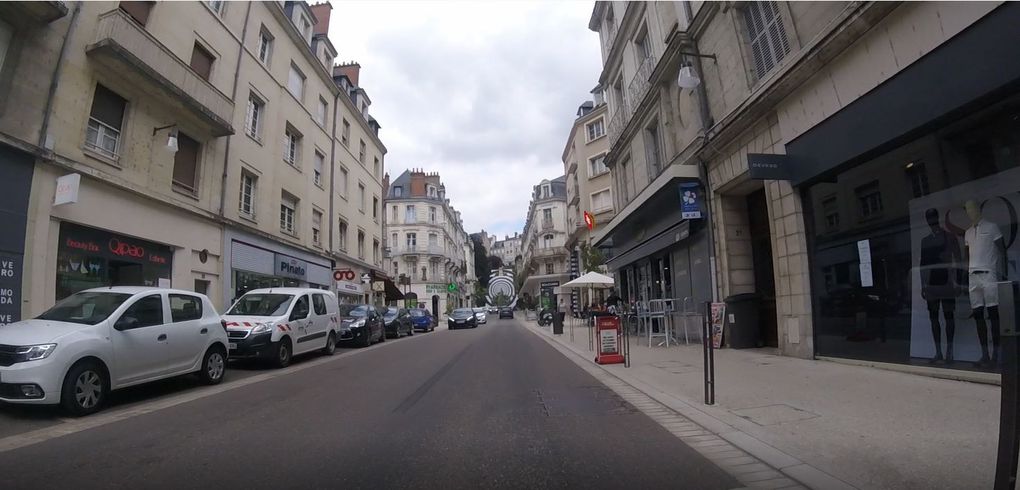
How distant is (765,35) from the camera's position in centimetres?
1057

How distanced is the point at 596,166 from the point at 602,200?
9.41 feet

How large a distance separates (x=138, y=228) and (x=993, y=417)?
16275 mm

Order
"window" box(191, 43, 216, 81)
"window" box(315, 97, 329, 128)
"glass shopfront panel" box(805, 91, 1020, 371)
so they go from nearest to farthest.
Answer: "glass shopfront panel" box(805, 91, 1020, 371)
"window" box(191, 43, 216, 81)
"window" box(315, 97, 329, 128)

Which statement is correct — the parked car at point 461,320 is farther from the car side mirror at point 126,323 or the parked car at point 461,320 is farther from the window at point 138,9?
the car side mirror at point 126,323

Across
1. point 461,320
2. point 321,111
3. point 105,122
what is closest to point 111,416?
point 105,122

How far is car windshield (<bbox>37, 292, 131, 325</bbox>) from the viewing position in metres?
6.72

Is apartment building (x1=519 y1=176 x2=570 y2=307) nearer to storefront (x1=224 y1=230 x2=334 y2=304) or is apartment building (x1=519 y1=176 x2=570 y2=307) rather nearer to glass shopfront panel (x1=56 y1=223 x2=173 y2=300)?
storefront (x1=224 y1=230 x2=334 y2=304)

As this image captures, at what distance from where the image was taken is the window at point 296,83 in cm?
2286

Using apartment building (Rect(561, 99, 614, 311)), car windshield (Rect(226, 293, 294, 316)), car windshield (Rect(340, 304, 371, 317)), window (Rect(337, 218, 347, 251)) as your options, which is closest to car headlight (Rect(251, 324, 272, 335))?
car windshield (Rect(226, 293, 294, 316))

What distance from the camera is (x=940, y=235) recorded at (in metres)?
6.69

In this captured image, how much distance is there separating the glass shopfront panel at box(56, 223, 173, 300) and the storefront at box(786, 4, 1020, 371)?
48.4ft

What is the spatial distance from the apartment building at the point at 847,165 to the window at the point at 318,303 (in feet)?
30.8

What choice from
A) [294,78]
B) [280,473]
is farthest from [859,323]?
[294,78]

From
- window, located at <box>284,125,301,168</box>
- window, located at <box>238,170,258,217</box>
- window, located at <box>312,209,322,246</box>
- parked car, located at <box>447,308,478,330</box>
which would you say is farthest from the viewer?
parked car, located at <box>447,308,478,330</box>
